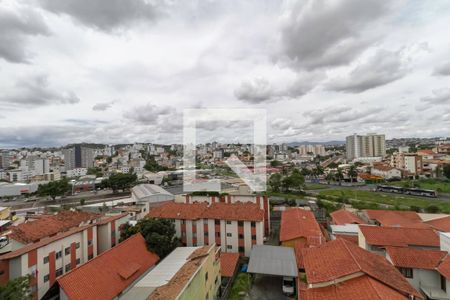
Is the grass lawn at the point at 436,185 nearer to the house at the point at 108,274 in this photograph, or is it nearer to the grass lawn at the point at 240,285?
the grass lawn at the point at 240,285

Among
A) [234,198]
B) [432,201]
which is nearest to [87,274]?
[234,198]

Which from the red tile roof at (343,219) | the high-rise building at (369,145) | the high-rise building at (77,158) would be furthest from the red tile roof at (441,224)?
the high-rise building at (77,158)

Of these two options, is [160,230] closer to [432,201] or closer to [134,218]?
[134,218]

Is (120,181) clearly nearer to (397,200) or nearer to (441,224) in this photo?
(441,224)

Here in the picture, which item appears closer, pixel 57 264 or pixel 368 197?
pixel 57 264

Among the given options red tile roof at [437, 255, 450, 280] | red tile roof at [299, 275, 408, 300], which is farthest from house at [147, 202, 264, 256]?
red tile roof at [437, 255, 450, 280]

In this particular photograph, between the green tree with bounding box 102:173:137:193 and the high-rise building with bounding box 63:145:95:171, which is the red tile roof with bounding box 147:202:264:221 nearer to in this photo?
the green tree with bounding box 102:173:137:193
